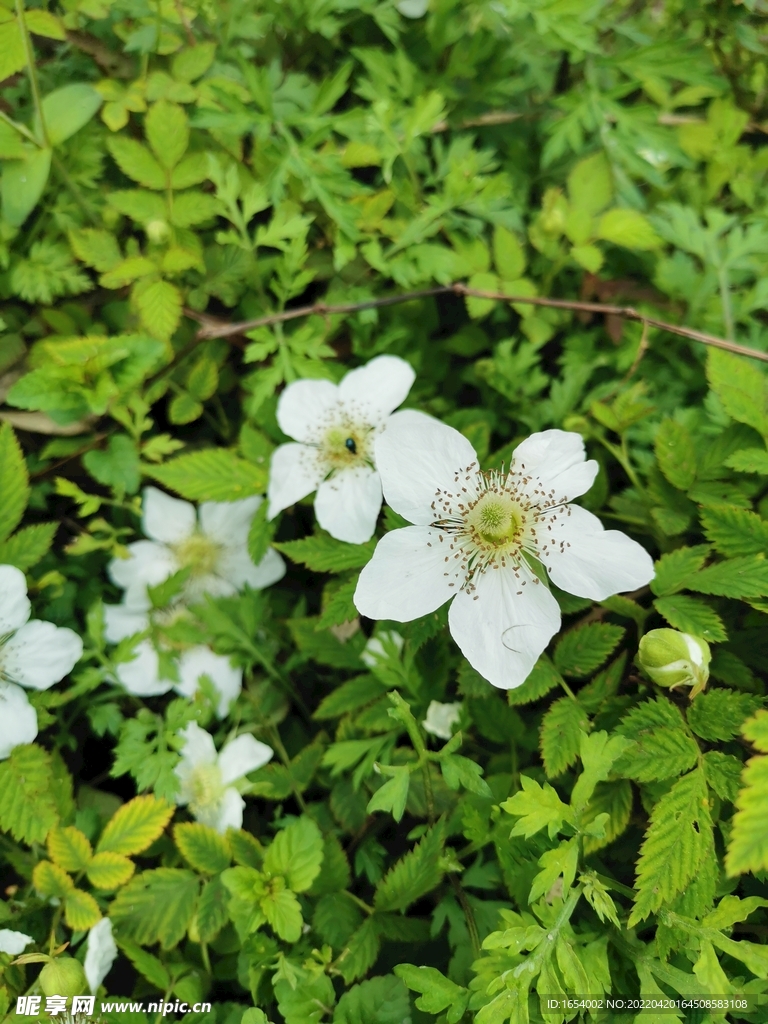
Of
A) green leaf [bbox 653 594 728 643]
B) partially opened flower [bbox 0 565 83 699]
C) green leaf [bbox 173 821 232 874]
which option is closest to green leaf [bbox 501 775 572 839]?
green leaf [bbox 653 594 728 643]

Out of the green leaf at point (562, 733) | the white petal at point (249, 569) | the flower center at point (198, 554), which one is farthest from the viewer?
the flower center at point (198, 554)

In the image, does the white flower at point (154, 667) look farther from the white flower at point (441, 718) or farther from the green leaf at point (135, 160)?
the green leaf at point (135, 160)

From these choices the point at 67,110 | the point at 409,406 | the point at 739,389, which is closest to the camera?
the point at 739,389

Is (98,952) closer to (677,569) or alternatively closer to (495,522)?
(495,522)

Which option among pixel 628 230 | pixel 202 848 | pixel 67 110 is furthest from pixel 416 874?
pixel 67 110

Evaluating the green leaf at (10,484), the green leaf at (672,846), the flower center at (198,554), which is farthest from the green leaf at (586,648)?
the green leaf at (10,484)

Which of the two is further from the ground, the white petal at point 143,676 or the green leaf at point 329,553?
the green leaf at point 329,553

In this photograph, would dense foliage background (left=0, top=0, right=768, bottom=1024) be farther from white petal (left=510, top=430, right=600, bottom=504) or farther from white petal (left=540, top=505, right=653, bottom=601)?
white petal (left=510, top=430, right=600, bottom=504)

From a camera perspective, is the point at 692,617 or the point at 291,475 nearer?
the point at 692,617
